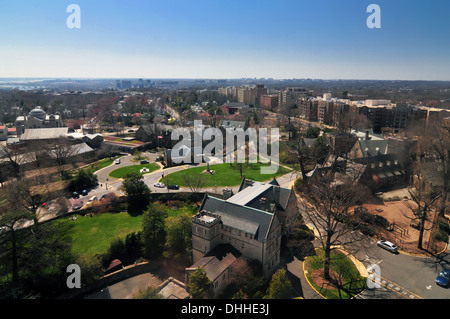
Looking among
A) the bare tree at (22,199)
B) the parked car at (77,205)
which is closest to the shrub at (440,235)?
the bare tree at (22,199)

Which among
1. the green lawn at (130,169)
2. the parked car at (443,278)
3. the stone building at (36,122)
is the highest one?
the stone building at (36,122)

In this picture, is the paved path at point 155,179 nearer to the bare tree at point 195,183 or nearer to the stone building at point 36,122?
the bare tree at point 195,183

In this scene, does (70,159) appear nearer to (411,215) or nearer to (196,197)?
→ (196,197)

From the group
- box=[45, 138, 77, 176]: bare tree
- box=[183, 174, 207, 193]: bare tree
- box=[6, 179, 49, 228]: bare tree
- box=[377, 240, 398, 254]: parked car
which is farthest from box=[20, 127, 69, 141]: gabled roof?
box=[377, 240, 398, 254]: parked car

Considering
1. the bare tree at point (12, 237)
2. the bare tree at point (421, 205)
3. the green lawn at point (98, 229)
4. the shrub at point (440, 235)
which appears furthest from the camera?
the shrub at point (440, 235)

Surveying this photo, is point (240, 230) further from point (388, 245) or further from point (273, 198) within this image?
point (388, 245)
